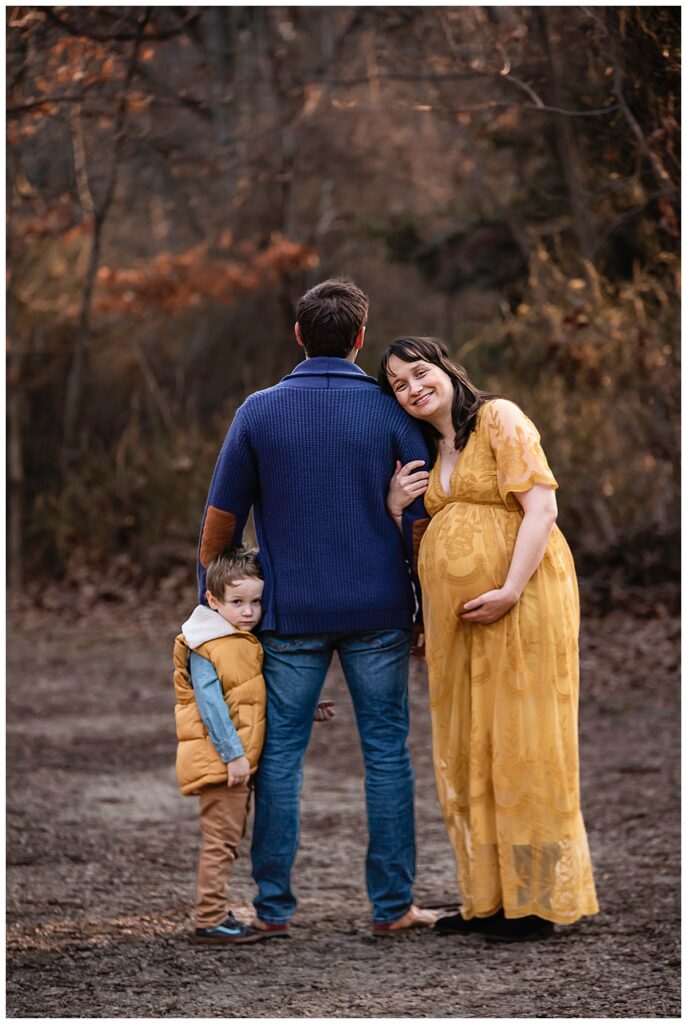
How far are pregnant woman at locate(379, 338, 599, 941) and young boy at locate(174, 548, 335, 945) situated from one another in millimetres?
487

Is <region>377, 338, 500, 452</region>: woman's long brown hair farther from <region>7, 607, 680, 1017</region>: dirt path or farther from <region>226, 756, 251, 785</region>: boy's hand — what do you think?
<region>7, 607, 680, 1017</region>: dirt path

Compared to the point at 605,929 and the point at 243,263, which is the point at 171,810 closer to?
the point at 605,929

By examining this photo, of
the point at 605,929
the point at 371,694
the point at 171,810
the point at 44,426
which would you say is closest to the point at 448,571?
the point at 371,694

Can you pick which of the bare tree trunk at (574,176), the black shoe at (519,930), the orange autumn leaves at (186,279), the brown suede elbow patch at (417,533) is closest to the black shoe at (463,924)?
the black shoe at (519,930)

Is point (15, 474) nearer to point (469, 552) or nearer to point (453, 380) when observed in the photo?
point (453, 380)

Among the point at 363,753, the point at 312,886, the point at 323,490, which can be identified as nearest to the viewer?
the point at 323,490

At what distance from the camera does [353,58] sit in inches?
666

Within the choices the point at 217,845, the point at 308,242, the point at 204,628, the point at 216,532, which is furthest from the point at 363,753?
the point at 308,242

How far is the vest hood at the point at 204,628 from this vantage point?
377 centimetres

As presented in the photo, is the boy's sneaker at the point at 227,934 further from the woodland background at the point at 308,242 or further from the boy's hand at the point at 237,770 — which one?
the woodland background at the point at 308,242

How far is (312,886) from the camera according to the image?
4.74 meters

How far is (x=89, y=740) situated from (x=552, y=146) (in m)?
7.42

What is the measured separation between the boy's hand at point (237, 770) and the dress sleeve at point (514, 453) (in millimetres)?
1088

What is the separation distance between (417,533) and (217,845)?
1.11 m
